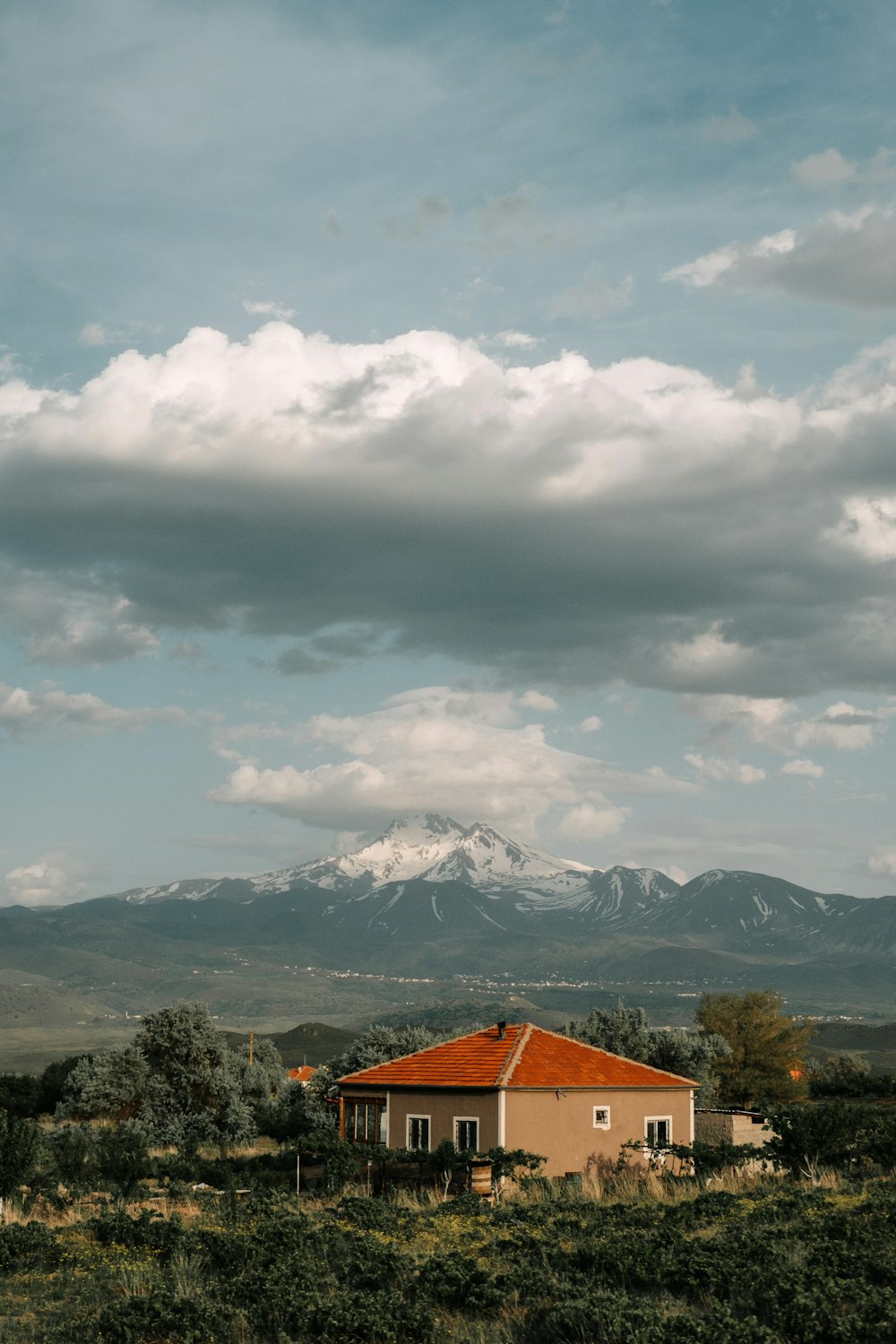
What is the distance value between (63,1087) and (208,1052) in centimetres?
1594

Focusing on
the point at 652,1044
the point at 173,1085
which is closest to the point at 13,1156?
the point at 173,1085

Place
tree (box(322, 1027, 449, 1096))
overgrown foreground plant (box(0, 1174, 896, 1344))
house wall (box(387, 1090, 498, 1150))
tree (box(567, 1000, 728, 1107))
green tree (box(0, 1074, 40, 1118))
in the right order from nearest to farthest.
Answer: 1. overgrown foreground plant (box(0, 1174, 896, 1344))
2. house wall (box(387, 1090, 498, 1150))
3. tree (box(322, 1027, 449, 1096))
4. tree (box(567, 1000, 728, 1107))
5. green tree (box(0, 1074, 40, 1118))

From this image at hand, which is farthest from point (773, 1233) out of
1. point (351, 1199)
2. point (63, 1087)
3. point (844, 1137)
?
point (63, 1087)

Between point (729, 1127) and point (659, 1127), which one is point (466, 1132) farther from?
point (729, 1127)

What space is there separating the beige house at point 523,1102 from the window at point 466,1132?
23 mm

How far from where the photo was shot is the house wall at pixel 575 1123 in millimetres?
32125

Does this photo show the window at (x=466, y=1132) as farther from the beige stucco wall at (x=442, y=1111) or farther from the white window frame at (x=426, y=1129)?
the white window frame at (x=426, y=1129)

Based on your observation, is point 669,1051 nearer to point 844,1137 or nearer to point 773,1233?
point 844,1137

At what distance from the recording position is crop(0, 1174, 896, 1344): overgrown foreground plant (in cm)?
1172

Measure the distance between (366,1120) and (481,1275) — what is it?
2243cm

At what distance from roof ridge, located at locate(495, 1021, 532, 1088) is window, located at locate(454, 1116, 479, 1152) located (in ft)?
4.19

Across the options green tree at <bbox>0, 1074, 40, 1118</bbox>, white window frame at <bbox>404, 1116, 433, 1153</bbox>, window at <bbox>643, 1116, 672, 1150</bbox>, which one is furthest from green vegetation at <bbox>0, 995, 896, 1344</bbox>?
green tree at <bbox>0, 1074, 40, 1118</bbox>

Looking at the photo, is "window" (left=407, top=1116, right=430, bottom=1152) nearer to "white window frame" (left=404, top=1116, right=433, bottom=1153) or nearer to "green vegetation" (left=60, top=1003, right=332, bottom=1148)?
"white window frame" (left=404, top=1116, right=433, bottom=1153)

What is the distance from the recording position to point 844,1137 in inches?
945
